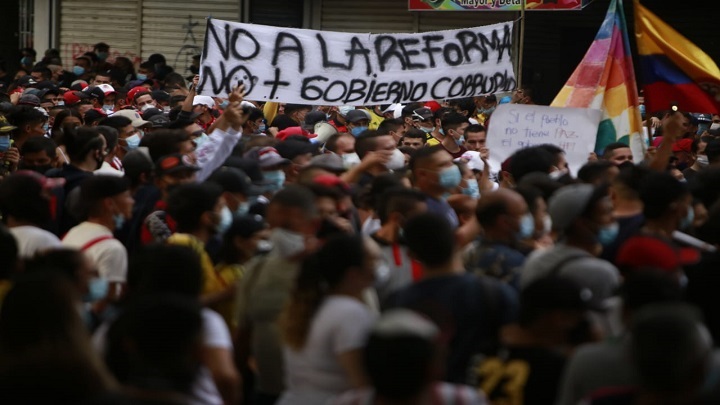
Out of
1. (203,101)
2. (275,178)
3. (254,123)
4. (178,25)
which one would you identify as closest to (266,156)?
(275,178)

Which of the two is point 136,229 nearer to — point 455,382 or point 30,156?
point 30,156

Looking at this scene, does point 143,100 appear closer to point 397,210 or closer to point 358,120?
point 358,120

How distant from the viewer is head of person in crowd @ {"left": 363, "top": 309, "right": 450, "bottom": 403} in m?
3.72

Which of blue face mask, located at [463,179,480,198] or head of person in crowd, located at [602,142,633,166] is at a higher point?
head of person in crowd, located at [602,142,633,166]

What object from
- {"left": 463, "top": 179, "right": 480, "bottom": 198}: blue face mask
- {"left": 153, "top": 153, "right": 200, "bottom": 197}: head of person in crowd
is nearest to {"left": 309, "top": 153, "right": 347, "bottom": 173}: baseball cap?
{"left": 153, "top": 153, "right": 200, "bottom": 197}: head of person in crowd

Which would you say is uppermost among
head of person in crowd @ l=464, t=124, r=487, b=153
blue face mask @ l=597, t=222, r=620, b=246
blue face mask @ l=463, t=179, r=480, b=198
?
blue face mask @ l=597, t=222, r=620, b=246

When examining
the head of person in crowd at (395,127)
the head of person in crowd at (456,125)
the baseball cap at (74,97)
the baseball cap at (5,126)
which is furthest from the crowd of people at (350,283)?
the baseball cap at (74,97)

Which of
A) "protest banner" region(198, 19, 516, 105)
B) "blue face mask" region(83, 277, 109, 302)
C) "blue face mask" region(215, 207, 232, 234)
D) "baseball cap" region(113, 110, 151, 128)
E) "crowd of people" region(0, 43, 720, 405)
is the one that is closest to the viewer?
"crowd of people" region(0, 43, 720, 405)

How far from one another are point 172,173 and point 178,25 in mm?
17390

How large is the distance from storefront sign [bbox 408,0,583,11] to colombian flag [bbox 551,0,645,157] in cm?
962

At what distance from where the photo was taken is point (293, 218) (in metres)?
5.51

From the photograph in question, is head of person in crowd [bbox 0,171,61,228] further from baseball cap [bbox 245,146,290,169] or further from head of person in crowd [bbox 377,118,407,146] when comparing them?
head of person in crowd [bbox 377,118,407,146]

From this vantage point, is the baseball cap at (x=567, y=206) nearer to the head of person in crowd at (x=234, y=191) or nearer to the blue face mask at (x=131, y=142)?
the head of person in crowd at (x=234, y=191)

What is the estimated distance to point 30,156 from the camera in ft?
29.3
